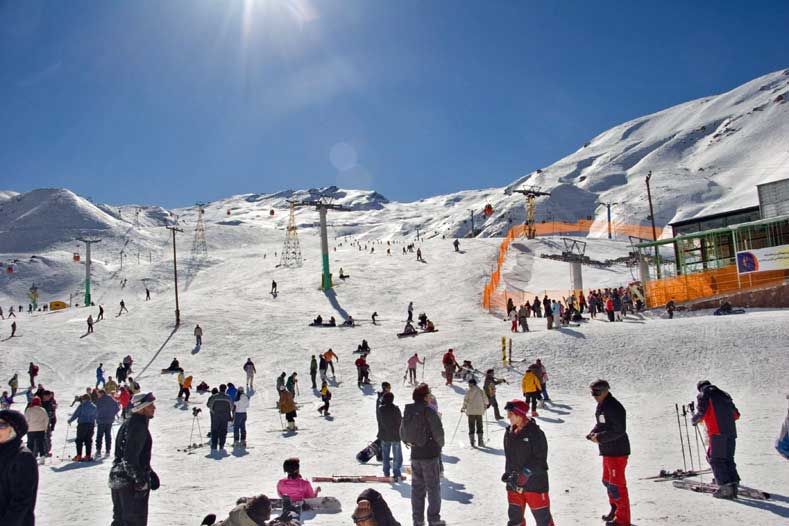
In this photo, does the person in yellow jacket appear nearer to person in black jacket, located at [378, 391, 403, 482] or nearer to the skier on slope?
person in black jacket, located at [378, 391, 403, 482]

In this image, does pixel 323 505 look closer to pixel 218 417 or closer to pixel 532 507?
pixel 532 507

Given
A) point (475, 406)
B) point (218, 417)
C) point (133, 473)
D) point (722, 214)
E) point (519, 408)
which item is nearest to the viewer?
point (133, 473)

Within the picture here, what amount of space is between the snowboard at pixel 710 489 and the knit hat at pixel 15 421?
24.9ft

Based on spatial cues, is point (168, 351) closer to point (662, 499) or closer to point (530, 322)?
point (530, 322)

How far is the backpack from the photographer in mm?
6984

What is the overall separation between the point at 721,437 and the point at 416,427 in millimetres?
3834

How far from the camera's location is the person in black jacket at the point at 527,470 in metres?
5.74

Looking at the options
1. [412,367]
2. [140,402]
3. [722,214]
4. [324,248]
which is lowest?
[412,367]

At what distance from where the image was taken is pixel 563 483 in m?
8.85

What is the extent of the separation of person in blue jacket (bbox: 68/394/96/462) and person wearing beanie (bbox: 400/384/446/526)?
787 centimetres

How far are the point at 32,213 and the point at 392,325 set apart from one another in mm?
151244

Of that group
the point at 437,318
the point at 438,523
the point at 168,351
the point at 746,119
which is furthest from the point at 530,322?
the point at 746,119

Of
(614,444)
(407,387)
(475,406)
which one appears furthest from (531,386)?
(614,444)

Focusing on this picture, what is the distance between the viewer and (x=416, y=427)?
7.04 m
